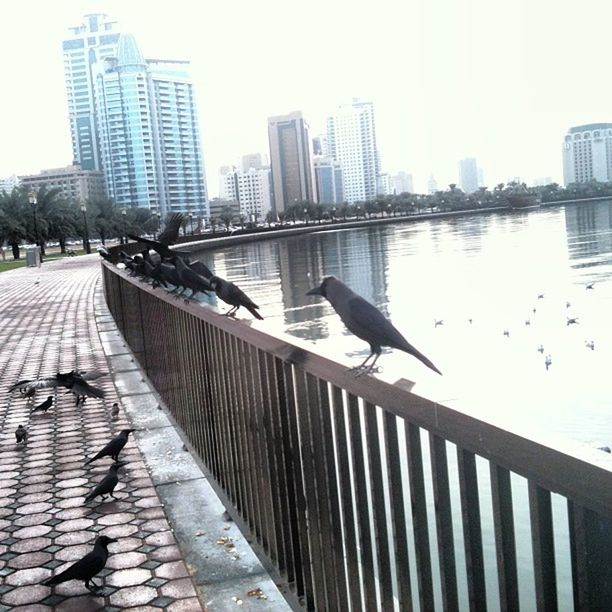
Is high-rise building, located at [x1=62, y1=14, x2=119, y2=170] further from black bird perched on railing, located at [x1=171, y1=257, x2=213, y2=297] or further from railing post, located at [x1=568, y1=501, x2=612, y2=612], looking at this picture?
railing post, located at [x1=568, y1=501, x2=612, y2=612]

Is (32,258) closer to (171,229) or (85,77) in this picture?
(171,229)

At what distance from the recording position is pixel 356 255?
176 ft

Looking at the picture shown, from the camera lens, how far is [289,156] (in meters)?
179

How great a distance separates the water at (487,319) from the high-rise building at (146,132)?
10102 centimetres

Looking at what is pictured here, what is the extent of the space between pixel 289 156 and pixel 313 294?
17942 centimetres

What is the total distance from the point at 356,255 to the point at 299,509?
5084cm

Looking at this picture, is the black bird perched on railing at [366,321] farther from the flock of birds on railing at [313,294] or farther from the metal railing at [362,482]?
the metal railing at [362,482]

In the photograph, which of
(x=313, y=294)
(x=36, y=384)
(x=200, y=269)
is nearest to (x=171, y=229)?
(x=200, y=269)

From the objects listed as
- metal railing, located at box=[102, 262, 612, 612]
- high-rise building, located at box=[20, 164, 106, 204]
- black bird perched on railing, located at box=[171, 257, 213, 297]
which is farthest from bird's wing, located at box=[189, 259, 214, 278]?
high-rise building, located at box=[20, 164, 106, 204]

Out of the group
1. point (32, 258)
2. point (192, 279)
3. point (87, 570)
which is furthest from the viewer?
point (32, 258)

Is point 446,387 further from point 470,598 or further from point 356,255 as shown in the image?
point 356,255

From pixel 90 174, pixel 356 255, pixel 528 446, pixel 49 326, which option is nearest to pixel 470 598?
pixel 528 446

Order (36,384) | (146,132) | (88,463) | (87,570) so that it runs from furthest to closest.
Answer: (146,132), (36,384), (88,463), (87,570)

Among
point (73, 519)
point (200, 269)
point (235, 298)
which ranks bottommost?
point (73, 519)
